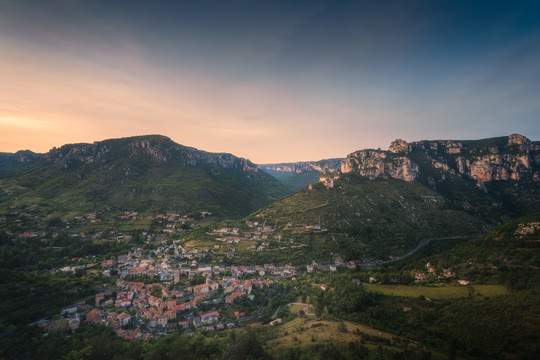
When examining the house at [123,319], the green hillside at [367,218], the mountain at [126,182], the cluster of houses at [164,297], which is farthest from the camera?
the mountain at [126,182]

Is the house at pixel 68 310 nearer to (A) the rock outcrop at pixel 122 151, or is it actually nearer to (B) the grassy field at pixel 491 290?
(B) the grassy field at pixel 491 290

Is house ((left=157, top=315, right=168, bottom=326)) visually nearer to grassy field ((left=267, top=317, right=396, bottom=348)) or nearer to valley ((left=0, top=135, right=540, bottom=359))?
valley ((left=0, top=135, right=540, bottom=359))


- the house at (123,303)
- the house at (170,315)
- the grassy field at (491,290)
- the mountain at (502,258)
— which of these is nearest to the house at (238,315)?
the house at (170,315)

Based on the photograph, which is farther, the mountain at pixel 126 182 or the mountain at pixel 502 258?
the mountain at pixel 126 182

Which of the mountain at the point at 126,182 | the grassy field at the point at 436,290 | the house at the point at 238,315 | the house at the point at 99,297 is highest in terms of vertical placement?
the mountain at the point at 126,182

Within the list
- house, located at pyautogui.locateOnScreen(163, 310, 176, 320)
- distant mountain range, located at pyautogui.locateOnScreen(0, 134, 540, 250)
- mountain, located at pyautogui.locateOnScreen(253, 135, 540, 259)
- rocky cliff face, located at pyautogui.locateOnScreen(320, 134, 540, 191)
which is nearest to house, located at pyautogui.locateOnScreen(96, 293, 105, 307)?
house, located at pyautogui.locateOnScreen(163, 310, 176, 320)

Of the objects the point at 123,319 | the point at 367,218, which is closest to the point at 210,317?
the point at 123,319

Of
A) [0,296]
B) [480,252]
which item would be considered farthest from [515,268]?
[0,296]
